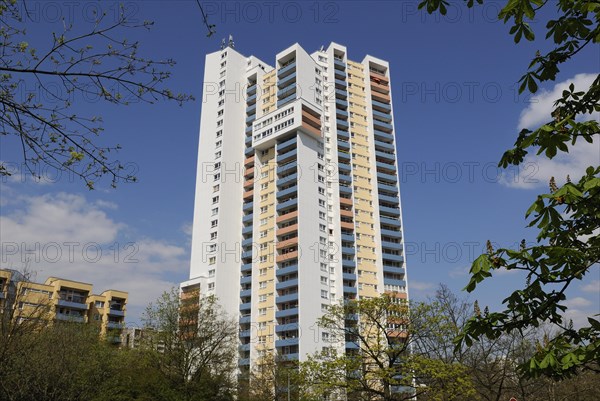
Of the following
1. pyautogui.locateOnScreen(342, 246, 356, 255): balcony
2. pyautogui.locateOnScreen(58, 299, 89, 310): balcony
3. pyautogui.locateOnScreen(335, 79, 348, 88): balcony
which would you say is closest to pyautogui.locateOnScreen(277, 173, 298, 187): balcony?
pyautogui.locateOnScreen(342, 246, 356, 255): balcony

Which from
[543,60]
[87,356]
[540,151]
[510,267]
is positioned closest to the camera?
[540,151]

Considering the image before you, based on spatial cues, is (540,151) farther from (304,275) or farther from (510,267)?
(304,275)

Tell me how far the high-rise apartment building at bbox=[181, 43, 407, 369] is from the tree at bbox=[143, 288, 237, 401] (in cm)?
2794

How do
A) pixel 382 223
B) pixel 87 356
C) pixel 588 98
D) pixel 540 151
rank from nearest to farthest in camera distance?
1. pixel 540 151
2. pixel 588 98
3. pixel 87 356
4. pixel 382 223

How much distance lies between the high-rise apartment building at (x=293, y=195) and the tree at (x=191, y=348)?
2794 centimetres

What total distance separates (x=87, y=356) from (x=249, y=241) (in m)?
46.2

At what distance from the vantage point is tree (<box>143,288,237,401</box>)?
31844 millimetres

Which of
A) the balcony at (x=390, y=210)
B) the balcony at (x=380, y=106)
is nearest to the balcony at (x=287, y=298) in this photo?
the balcony at (x=390, y=210)

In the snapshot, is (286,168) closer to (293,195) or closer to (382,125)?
(293,195)

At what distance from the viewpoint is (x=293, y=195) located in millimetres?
73438

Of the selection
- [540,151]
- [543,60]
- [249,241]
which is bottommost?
[540,151]

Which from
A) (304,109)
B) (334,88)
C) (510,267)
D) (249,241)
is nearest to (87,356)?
(510,267)

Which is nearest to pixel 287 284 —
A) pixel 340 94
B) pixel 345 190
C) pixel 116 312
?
pixel 345 190

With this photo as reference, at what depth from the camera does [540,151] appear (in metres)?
3.66
